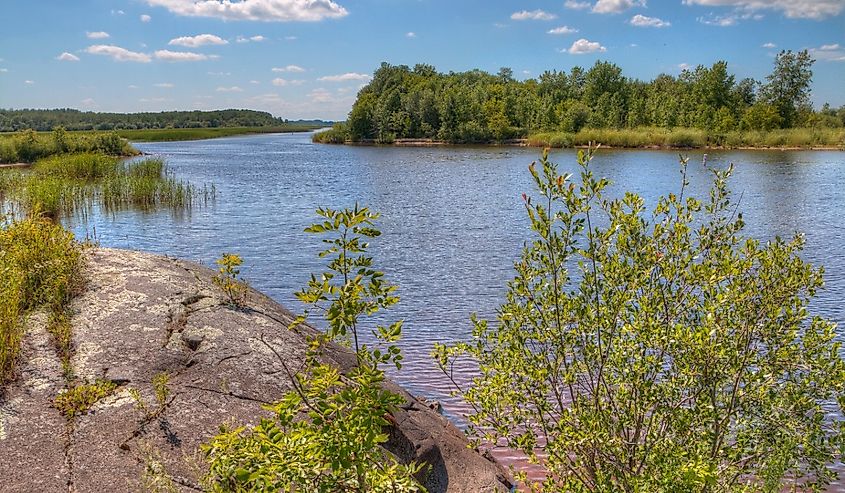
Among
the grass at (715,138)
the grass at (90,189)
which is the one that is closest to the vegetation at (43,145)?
the grass at (90,189)

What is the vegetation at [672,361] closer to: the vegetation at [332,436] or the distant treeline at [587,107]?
the vegetation at [332,436]

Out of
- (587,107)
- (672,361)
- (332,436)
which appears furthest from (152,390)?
(587,107)

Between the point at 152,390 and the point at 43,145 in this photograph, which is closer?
the point at 152,390

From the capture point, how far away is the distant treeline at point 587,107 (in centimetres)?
8425

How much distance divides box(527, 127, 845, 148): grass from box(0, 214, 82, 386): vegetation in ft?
208

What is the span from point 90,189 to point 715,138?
67.6m

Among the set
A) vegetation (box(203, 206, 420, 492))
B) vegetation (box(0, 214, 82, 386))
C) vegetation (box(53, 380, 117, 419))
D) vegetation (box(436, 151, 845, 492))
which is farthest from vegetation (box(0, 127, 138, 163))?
vegetation (box(203, 206, 420, 492))

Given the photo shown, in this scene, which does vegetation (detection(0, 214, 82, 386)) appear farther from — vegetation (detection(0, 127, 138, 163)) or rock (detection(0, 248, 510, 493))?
vegetation (detection(0, 127, 138, 163))

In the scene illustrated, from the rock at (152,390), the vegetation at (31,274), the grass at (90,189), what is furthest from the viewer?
the grass at (90,189)

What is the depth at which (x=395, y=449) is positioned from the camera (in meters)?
5.30

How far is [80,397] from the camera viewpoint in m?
4.55

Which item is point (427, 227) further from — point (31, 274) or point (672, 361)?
point (672, 361)

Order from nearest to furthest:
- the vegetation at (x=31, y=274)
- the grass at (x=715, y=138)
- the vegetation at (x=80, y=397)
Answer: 1. the vegetation at (x=80, y=397)
2. the vegetation at (x=31, y=274)
3. the grass at (x=715, y=138)

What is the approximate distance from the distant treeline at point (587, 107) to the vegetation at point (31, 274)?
82794 millimetres
